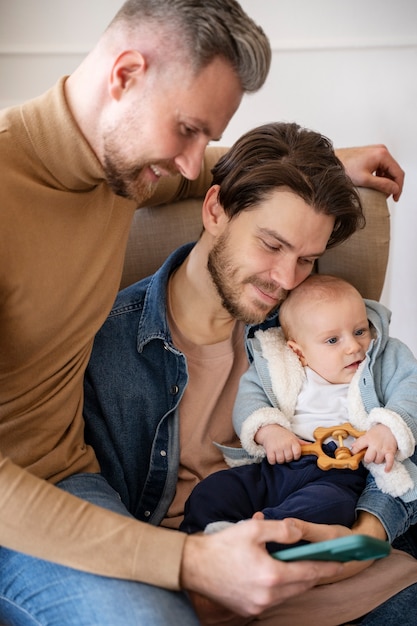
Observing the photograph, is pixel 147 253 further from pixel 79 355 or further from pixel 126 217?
pixel 79 355

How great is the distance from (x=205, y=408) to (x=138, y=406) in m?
0.15

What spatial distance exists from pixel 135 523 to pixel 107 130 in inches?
25.7

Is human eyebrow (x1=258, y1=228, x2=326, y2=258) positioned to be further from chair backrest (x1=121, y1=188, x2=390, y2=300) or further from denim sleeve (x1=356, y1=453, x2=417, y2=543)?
denim sleeve (x1=356, y1=453, x2=417, y2=543)

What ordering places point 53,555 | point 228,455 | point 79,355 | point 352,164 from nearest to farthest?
point 53,555 → point 79,355 → point 228,455 → point 352,164

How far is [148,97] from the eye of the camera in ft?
4.46

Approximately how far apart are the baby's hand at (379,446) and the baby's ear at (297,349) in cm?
25

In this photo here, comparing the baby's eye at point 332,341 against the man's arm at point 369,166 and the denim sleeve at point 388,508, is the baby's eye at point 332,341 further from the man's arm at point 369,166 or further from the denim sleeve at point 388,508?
the man's arm at point 369,166

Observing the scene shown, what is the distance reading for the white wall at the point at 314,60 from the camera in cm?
238

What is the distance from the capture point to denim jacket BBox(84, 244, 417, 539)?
1.76 meters

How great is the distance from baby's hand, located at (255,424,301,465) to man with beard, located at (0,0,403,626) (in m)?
0.32

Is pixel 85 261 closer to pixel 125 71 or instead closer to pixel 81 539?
pixel 125 71

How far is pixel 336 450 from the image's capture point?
1.64m

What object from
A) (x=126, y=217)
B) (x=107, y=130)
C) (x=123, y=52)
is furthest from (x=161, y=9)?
A: (x=126, y=217)

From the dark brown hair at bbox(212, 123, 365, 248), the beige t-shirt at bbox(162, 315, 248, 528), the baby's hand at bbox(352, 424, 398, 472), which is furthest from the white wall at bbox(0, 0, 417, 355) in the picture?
the baby's hand at bbox(352, 424, 398, 472)
